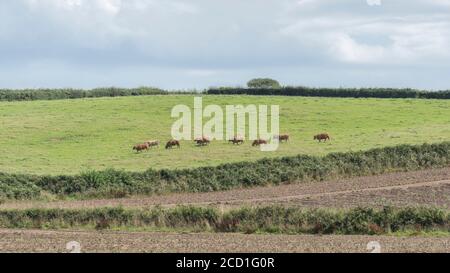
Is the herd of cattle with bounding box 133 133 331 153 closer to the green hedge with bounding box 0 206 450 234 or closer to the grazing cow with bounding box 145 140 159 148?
the grazing cow with bounding box 145 140 159 148

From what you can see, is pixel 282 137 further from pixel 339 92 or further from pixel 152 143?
pixel 339 92

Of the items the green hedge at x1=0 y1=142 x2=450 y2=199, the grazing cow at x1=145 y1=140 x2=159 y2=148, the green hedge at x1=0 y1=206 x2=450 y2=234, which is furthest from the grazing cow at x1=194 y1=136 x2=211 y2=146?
the green hedge at x1=0 y1=206 x2=450 y2=234

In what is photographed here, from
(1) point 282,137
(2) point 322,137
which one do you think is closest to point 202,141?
(1) point 282,137

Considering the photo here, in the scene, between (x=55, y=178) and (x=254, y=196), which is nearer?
(x=254, y=196)

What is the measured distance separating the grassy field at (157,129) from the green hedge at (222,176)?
365 centimetres

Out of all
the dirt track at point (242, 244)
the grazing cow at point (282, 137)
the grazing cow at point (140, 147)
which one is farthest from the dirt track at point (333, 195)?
the grazing cow at point (140, 147)

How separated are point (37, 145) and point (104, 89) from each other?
37.7 meters

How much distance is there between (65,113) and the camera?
3302 inches

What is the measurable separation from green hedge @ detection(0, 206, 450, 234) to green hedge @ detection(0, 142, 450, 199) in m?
10.5

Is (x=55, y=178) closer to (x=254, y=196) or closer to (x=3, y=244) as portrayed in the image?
(x=254, y=196)

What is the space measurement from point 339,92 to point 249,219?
6907 centimetres

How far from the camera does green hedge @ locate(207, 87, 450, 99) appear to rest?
95875 millimetres
